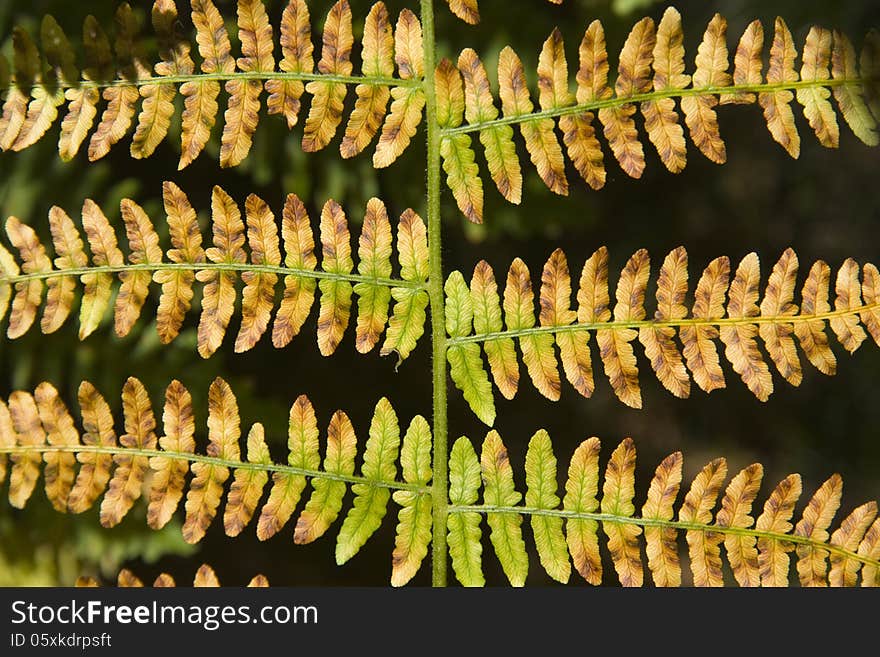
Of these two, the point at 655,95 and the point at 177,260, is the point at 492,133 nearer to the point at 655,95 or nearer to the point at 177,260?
the point at 655,95

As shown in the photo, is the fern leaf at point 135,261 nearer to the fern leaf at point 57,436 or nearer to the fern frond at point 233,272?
the fern frond at point 233,272

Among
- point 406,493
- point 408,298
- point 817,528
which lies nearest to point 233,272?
point 408,298

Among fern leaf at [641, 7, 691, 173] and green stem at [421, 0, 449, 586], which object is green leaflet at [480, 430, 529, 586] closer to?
green stem at [421, 0, 449, 586]

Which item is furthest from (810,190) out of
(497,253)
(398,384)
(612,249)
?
(398,384)

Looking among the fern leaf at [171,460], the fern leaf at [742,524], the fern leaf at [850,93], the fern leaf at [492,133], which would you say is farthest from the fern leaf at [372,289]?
the fern leaf at [850,93]

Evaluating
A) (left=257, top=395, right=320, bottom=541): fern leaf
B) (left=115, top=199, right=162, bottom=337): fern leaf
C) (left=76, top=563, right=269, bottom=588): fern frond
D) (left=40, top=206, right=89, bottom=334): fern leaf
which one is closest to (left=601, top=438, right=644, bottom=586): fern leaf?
(left=257, top=395, right=320, bottom=541): fern leaf

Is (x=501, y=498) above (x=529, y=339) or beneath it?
beneath
